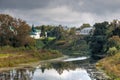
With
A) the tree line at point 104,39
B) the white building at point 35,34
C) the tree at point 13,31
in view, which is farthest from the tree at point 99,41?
the white building at point 35,34

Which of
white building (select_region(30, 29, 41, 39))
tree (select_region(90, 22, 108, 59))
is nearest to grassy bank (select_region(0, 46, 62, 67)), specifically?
tree (select_region(90, 22, 108, 59))

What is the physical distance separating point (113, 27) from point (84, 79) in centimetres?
5964

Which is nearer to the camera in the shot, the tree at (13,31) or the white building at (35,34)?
the tree at (13,31)

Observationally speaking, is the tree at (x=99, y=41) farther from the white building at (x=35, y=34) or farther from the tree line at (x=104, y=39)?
the white building at (x=35, y=34)

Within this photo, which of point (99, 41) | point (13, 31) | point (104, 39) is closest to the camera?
point (13, 31)

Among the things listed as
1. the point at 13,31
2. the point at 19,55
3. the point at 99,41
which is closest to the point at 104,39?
the point at 99,41

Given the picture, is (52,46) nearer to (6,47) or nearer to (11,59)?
(6,47)

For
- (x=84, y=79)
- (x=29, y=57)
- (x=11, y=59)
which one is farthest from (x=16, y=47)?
(x=84, y=79)

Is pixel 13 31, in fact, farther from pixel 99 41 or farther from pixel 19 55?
pixel 99 41

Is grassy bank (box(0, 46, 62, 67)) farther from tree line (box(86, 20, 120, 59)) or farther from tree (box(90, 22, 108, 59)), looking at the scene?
tree line (box(86, 20, 120, 59))

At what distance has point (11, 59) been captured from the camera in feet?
239

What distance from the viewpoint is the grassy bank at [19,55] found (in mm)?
70094

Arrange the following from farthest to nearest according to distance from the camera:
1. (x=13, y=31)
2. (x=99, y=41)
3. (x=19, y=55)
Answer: (x=99, y=41), (x=13, y=31), (x=19, y=55)

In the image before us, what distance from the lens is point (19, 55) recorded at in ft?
265
